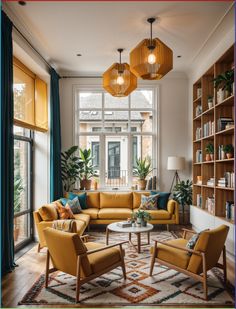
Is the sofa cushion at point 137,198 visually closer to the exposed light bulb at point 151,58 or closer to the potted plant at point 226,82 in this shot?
the potted plant at point 226,82

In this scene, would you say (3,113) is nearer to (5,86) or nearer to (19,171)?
(5,86)

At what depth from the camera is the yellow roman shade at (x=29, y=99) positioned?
205 inches

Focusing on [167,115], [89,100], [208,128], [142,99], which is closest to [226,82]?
[208,128]

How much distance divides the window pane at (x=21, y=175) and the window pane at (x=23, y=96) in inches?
19.8

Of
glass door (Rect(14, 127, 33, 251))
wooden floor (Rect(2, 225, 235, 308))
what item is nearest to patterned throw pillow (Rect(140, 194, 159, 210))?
wooden floor (Rect(2, 225, 235, 308))

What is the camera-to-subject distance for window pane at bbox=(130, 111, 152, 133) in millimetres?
7695

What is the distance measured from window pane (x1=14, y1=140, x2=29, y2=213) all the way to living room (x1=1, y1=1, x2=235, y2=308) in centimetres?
4

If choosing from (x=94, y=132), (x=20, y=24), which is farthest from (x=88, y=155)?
(x=20, y=24)

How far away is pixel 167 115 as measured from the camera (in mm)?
7555

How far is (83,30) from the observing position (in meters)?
4.93

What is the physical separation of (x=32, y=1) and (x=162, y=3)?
5.83ft

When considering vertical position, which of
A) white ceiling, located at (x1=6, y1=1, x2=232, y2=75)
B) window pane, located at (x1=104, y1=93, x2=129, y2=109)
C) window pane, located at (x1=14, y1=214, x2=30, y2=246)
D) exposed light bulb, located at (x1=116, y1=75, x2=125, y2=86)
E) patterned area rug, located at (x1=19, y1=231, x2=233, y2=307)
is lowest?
patterned area rug, located at (x1=19, y1=231, x2=233, y2=307)

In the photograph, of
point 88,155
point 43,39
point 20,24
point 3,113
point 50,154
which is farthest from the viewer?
point 88,155

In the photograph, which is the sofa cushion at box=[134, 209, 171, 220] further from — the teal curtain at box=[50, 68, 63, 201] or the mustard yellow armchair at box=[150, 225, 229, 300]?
the mustard yellow armchair at box=[150, 225, 229, 300]
